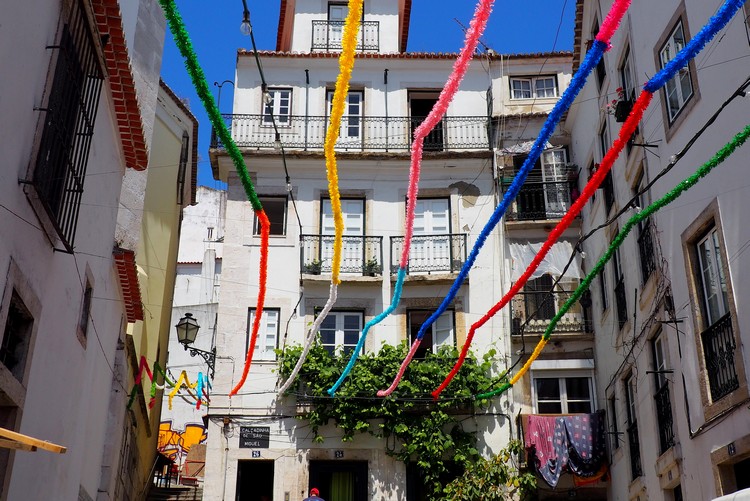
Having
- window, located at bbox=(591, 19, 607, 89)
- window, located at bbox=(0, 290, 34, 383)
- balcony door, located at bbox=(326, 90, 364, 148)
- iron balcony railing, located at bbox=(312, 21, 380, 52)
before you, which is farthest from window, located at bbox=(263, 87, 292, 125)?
window, located at bbox=(0, 290, 34, 383)

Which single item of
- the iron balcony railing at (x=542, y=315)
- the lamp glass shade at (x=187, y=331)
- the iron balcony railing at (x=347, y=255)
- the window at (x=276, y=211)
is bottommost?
the lamp glass shade at (x=187, y=331)

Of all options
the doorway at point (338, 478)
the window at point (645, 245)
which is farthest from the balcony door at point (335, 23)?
the doorway at point (338, 478)

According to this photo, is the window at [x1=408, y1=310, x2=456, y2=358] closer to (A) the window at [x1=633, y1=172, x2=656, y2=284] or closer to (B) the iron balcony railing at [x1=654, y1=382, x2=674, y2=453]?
(A) the window at [x1=633, y1=172, x2=656, y2=284]

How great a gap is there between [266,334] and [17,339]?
474 inches

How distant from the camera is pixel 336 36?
80.2 ft

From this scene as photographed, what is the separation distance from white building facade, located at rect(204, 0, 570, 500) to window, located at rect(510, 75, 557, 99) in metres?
0.03

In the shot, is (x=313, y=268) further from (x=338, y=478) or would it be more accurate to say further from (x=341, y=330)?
(x=338, y=478)

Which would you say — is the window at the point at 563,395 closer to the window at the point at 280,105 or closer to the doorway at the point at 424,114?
the doorway at the point at 424,114

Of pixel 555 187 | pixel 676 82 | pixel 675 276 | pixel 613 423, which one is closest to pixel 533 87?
pixel 555 187

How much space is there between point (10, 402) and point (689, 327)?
9.13 m

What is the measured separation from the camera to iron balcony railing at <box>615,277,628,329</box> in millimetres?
17016

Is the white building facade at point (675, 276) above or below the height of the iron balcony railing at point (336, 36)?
below

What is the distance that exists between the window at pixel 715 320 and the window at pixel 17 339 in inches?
324

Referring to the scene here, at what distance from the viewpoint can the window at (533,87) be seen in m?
23.2
